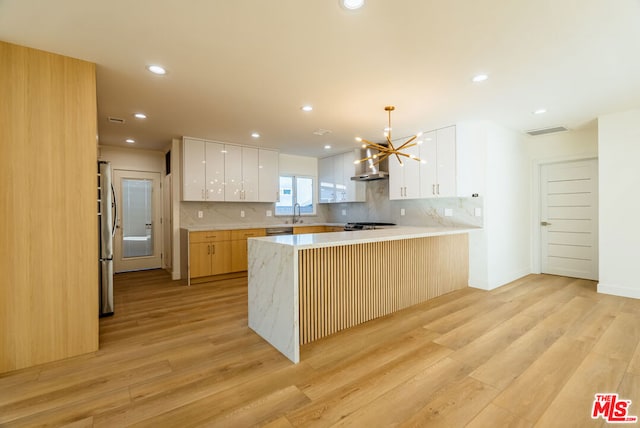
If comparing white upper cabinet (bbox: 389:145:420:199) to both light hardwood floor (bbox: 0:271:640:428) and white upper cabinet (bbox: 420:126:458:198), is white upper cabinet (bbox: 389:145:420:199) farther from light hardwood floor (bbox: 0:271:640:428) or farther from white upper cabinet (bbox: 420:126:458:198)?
light hardwood floor (bbox: 0:271:640:428)

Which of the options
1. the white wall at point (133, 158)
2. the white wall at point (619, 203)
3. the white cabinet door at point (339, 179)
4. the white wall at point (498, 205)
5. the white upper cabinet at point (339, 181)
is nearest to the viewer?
the white wall at point (619, 203)

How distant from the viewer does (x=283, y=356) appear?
7.84 ft

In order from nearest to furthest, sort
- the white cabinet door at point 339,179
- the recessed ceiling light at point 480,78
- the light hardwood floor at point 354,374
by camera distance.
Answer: the light hardwood floor at point 354,374, the recessed ceiling light at point 480,78, the white cabinet door at point 339,179

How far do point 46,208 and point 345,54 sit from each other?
278cm

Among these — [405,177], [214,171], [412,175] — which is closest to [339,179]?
[405,177]

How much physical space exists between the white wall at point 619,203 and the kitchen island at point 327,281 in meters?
2.47

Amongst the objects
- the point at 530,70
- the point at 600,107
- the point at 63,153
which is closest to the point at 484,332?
the point at 530,70

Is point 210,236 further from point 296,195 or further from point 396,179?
point 396,179

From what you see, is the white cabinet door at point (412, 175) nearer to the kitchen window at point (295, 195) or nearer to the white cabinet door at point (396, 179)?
the white cabinet door at point (396, 179)

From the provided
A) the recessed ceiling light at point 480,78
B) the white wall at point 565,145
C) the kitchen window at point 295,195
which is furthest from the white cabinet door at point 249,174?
the white wall at point 565,145

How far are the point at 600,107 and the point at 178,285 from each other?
21.7 feet

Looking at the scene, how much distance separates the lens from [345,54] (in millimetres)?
2412

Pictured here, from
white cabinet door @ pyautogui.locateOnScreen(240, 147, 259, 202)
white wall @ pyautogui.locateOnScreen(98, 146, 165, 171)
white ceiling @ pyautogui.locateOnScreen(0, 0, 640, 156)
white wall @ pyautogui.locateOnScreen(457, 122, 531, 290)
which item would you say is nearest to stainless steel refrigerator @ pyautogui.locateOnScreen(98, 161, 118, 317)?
white ceiling @ pyautogui.locateOnScreen(0, 0, 640, 156)

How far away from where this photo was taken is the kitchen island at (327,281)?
2398 millimetres
